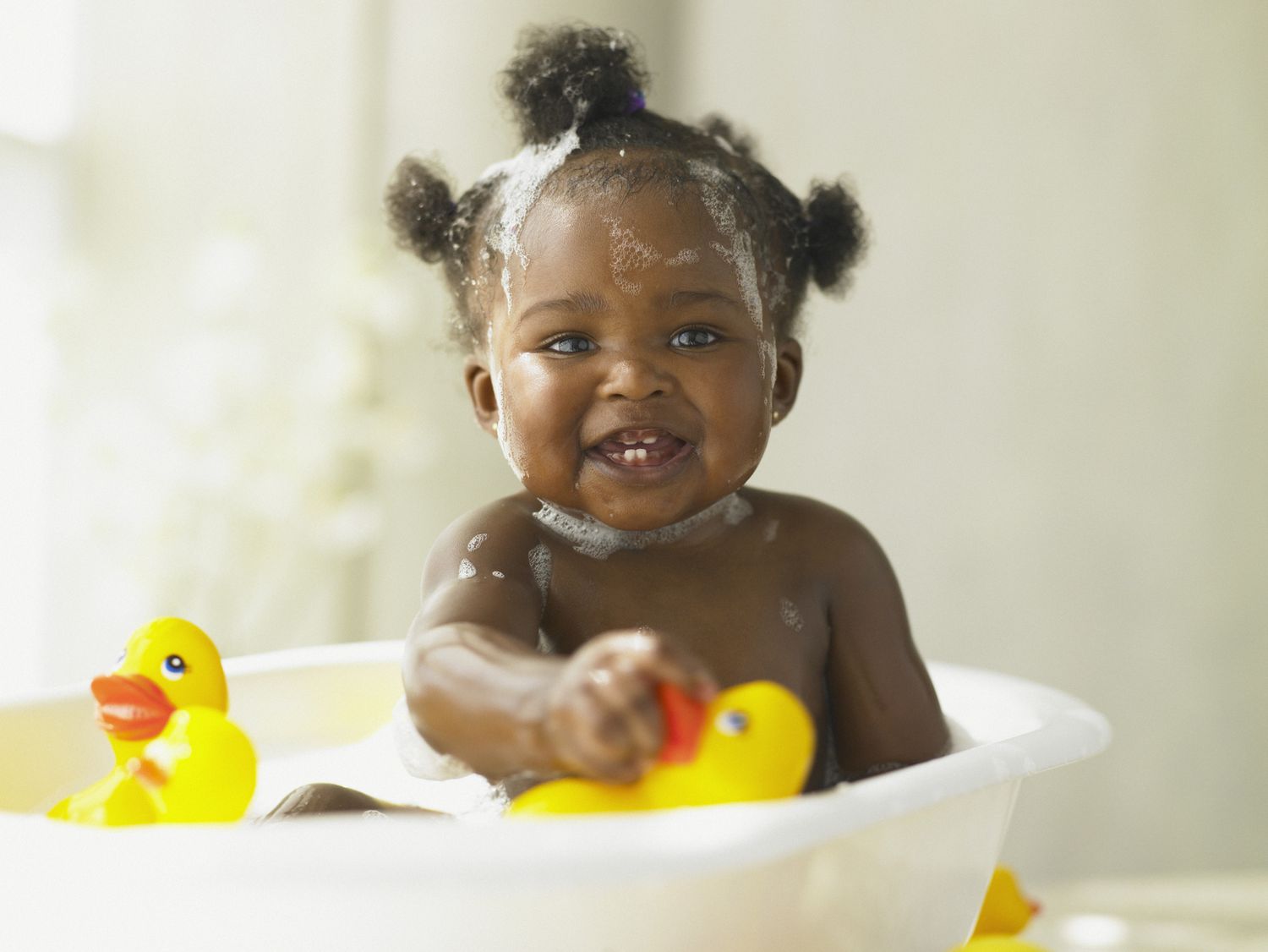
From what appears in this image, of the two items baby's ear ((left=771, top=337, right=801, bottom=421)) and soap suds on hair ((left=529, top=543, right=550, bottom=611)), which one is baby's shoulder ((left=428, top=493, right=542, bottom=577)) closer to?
soap suds on hair ((left=529, top=543, right=550, bottom=611))

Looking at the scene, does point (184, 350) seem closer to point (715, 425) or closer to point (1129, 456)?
point (715, 425)

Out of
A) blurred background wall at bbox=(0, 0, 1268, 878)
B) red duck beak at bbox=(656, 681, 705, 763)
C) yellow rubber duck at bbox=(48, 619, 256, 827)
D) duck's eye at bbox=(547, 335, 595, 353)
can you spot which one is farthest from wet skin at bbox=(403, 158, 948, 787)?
blurred background wall at bbox=(0, 0, 1268, 878)

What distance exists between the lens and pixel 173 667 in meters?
0.76

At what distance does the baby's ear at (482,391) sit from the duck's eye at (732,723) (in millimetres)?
393

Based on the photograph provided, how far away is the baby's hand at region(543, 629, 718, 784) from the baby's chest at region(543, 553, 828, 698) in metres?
0.27

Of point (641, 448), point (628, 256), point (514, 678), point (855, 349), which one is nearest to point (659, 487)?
point (641, 448)

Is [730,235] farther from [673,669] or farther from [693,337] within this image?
[673,669]

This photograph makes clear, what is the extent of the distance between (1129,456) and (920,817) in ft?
4.39

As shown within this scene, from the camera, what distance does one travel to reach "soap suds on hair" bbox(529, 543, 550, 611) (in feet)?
2.48

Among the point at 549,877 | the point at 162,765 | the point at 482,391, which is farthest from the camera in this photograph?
the point at 482,391

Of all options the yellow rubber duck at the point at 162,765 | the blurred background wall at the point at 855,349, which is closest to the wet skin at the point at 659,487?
the yellow rubber duck at the point at 162,765

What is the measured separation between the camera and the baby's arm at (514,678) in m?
0.46

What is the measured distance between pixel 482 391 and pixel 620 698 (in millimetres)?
443

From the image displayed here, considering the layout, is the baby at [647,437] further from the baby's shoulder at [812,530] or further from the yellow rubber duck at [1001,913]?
the yellow rubber duck at [1001,913]
